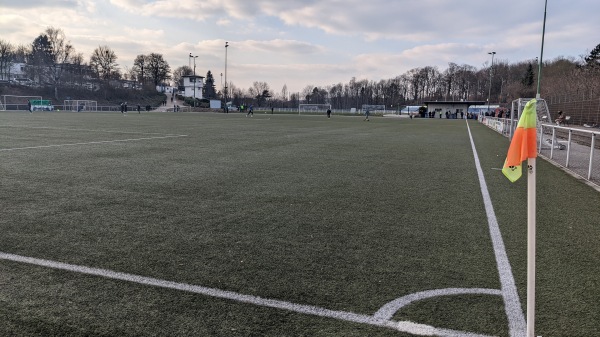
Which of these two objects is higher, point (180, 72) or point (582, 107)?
point (180, 72)

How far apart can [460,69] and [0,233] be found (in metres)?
151

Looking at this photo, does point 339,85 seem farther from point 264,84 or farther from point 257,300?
point 257,300

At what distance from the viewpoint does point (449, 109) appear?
74.2 metres

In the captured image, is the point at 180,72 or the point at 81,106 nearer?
the point at 81,106

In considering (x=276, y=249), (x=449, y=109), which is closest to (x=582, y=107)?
(x=276, y=249)

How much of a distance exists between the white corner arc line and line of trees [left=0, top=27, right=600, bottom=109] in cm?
9849

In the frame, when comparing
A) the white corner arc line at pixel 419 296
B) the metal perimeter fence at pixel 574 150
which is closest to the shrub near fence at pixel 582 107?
the metal perimeter fence at pixel 574 150

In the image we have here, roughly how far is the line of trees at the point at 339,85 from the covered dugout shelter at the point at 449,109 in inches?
959

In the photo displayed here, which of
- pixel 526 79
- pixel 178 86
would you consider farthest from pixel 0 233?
pixel 178 86

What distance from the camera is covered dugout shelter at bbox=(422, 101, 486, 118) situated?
240 feet

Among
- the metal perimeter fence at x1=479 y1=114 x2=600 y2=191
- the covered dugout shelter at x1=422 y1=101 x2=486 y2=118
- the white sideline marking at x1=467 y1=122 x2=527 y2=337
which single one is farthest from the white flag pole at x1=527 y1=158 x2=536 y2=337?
the covered dugout shelter at x1=422 y1=101 x2=486 y2=118

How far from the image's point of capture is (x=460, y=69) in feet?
462

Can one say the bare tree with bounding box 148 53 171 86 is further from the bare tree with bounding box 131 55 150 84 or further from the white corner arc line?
the white corner arc line

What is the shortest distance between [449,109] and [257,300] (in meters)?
76.7
